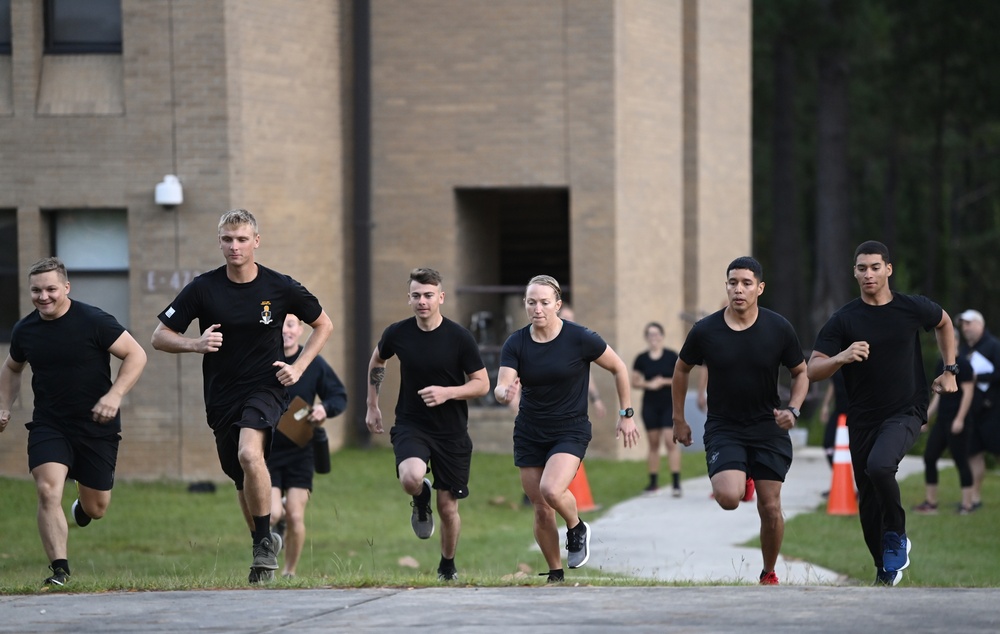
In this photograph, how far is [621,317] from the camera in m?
20.7

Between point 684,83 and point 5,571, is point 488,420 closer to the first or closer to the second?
point 684,83

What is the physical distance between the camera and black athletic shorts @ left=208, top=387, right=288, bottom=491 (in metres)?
9.20

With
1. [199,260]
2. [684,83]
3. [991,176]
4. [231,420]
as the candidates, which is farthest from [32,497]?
[991,176]

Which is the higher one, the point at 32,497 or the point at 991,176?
the point at 991,176

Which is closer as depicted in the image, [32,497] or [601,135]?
[32,497]

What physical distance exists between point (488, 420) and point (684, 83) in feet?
21.3

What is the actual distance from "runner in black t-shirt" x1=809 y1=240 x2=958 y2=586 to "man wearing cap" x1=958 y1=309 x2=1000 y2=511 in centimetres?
589

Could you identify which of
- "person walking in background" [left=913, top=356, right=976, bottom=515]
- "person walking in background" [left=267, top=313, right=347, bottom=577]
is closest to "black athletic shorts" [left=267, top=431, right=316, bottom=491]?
"person walking in background" [left=267, top=313, right=347, bottom=577]

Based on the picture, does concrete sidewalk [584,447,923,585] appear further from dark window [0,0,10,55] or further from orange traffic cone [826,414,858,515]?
dark window [0,0,10,55]

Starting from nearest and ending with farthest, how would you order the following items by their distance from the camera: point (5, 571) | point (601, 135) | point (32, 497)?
point (5, 571) → point (32, 497) → point (601, 135)

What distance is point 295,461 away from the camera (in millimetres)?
11766

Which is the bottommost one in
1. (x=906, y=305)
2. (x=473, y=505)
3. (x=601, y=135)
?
(x=473, y=505)

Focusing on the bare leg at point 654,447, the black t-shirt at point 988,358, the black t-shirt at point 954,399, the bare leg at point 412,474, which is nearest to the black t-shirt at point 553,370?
the bare leg at point 412,474

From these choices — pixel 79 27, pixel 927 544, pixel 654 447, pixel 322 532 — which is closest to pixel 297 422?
pixel 322 532
